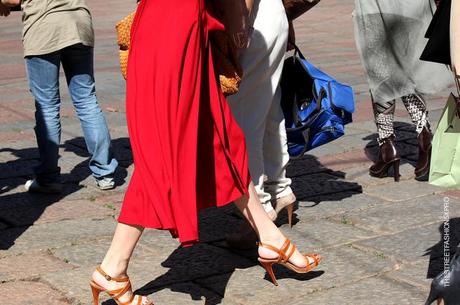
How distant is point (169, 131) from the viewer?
3951mm

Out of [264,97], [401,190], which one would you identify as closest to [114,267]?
[264,97]

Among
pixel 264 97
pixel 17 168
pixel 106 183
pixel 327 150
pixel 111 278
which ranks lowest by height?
pixel 327 150

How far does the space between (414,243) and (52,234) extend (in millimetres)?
1865

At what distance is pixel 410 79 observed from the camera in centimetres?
638

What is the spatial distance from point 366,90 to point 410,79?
289cm

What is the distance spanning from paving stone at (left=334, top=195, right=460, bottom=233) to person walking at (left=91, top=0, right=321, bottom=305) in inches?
57.4

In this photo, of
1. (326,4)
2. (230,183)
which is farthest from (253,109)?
(326,4)

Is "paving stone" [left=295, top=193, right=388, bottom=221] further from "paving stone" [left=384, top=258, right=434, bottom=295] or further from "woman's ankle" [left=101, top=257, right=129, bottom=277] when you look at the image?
"woman's ankle" [left=101, top=257, right=129, bottom=277]

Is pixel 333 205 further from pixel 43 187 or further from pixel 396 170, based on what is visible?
pixel 43 187

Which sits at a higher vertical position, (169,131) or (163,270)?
(169,131)

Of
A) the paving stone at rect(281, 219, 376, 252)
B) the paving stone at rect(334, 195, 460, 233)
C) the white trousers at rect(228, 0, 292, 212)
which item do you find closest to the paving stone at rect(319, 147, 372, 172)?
the paving stone at rect(334, 195, 460, 233)

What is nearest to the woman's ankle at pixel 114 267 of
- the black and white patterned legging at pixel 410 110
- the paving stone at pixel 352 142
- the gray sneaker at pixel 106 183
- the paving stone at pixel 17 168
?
the gray sneaker at pixel 106 183

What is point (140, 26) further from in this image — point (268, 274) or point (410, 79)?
point (410, 79)

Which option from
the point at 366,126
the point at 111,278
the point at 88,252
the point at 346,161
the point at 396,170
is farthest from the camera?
the point at 366,126
